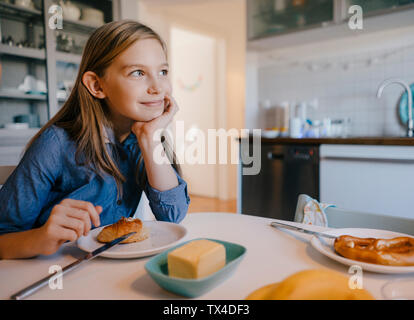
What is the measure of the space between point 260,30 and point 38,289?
9.21 ft

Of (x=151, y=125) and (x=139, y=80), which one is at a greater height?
(x=139, y=80)

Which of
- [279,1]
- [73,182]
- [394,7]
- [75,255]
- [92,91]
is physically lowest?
[75,255]

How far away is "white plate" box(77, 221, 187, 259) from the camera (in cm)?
56

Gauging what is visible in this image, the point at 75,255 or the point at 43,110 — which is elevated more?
the point at 43,110

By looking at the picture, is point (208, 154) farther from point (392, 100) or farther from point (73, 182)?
point (73, 182)

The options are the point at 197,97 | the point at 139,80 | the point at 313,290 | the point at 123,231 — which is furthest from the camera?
the point at 197,97

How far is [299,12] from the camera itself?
8.57 feet

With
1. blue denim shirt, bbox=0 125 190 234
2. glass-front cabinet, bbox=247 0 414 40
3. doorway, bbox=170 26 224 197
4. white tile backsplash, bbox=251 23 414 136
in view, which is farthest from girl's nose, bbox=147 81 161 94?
doorway, bbox=170 26 224 197

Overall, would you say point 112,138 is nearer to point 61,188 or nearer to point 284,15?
point 61,188

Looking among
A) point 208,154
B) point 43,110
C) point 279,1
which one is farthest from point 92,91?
point 208,154

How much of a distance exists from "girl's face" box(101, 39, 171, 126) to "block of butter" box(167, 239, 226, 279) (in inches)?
20.2

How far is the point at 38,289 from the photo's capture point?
1.49ft

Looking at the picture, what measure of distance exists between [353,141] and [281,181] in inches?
24.1

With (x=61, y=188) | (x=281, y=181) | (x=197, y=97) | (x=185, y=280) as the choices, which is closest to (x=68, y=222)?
(x=185, y=280)
